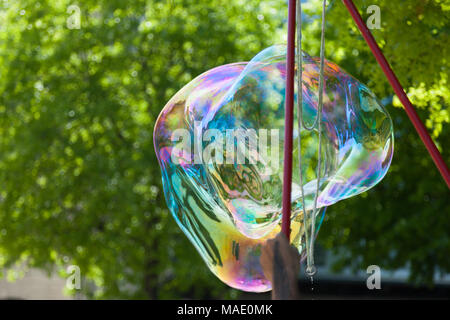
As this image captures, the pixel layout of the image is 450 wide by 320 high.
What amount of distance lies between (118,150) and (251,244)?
545cm

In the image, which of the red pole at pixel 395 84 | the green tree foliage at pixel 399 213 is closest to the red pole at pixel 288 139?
the red pole at pixel 395 84

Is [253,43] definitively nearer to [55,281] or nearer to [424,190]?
[424,190]

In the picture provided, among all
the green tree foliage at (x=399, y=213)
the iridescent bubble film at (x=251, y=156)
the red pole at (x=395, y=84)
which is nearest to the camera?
the red pole at (x=395, y=84)

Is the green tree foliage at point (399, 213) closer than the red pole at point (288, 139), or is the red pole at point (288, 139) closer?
the red pole at point (288, 139)

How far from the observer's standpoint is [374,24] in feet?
14.3

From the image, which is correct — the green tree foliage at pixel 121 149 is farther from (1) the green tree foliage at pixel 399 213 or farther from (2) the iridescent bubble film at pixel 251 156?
(2) the iridescent bubble film at pixel 251 156

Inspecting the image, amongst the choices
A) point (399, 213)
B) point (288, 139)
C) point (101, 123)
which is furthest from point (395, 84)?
point (101, 123)

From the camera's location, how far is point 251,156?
10.7ft

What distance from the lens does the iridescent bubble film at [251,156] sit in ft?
10.4

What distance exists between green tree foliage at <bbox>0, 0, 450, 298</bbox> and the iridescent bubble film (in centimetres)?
455

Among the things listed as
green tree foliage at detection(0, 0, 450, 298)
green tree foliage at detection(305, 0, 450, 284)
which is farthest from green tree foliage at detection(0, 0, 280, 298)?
green tree foliage at detection(305, 0, 450, 284)

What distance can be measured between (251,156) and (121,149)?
5.20 meters

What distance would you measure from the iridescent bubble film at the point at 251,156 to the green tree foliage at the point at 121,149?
4.55m

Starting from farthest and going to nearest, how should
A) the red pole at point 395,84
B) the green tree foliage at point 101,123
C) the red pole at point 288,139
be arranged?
the green tree foliage at point 101,123, the red pole at point 395,84, the red pole at point 288,139
